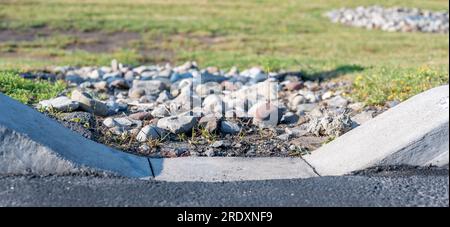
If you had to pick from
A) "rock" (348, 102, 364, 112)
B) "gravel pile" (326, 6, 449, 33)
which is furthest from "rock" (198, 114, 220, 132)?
"gravel pile" (326, 6, 449, 33)

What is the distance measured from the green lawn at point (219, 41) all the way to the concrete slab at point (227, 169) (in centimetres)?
304

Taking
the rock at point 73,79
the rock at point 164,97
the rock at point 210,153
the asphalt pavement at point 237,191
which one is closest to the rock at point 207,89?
the rock at point 164,97

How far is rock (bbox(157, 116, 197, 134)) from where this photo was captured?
21.6 feet

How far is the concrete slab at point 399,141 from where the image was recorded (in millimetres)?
4965

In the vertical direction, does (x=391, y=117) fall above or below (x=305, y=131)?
above

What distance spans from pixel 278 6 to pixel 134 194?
81.0ft

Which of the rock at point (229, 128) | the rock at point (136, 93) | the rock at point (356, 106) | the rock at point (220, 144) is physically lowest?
the rock at point (136, 93)

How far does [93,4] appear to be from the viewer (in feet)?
85.7

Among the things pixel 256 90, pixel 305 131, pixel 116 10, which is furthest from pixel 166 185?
pixel 116 10

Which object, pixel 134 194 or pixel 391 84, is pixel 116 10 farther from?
pixel 134 194

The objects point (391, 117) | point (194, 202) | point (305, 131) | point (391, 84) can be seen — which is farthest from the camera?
point (391, 84)

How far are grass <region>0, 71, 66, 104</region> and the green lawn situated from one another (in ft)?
8.10

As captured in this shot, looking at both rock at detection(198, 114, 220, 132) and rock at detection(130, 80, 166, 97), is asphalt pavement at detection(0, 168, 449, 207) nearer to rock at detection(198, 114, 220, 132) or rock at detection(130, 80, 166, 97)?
rock at detection(198, 114, 220, 132)

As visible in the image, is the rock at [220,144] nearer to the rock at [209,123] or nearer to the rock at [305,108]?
the rock at [209,123]
